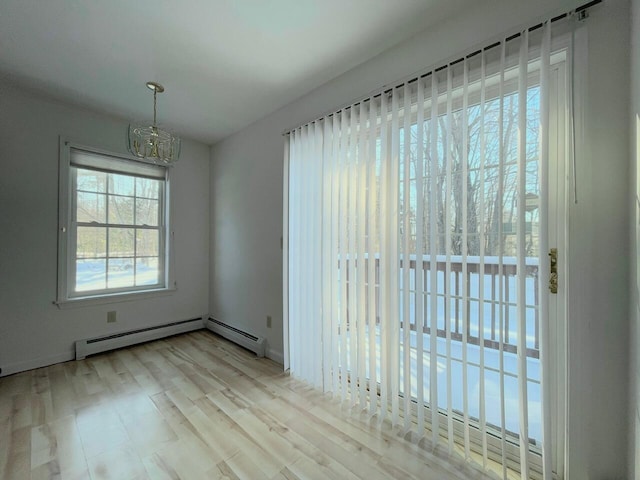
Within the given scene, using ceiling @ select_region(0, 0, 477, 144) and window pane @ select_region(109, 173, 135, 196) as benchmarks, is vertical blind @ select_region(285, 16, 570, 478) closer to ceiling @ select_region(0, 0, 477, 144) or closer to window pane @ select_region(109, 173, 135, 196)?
ceiling @ select_region(0, 0, 477, 144)

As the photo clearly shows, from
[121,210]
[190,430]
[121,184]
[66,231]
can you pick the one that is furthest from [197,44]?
[190,430]

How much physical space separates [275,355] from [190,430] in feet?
3.65

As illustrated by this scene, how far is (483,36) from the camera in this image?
1.48m

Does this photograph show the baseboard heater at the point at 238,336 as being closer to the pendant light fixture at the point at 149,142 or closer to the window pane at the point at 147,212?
the window pane at the point at 147,212

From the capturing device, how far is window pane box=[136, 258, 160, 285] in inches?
130

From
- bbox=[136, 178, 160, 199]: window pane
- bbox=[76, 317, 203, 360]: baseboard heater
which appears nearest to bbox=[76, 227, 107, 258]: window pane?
bbox=[136, 178, 160, 199]: window pane

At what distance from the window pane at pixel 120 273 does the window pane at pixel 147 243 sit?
17 cm

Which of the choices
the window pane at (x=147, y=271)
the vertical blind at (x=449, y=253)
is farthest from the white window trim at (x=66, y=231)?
the vertical blind at (x=449, y=253)

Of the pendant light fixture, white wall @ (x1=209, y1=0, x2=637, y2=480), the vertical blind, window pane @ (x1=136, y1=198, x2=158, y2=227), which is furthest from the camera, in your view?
window pane @ (x1=136, y1=198, x2=158, y2=227)

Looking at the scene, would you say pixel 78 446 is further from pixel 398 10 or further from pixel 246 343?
pixel 398 10

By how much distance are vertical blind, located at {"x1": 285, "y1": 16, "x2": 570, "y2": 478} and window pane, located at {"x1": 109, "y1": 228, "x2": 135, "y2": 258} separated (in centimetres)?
256

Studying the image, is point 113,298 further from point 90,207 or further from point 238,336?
point 238,336

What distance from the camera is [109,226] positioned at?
3.06 meters

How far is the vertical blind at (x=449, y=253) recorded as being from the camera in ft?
4.26
